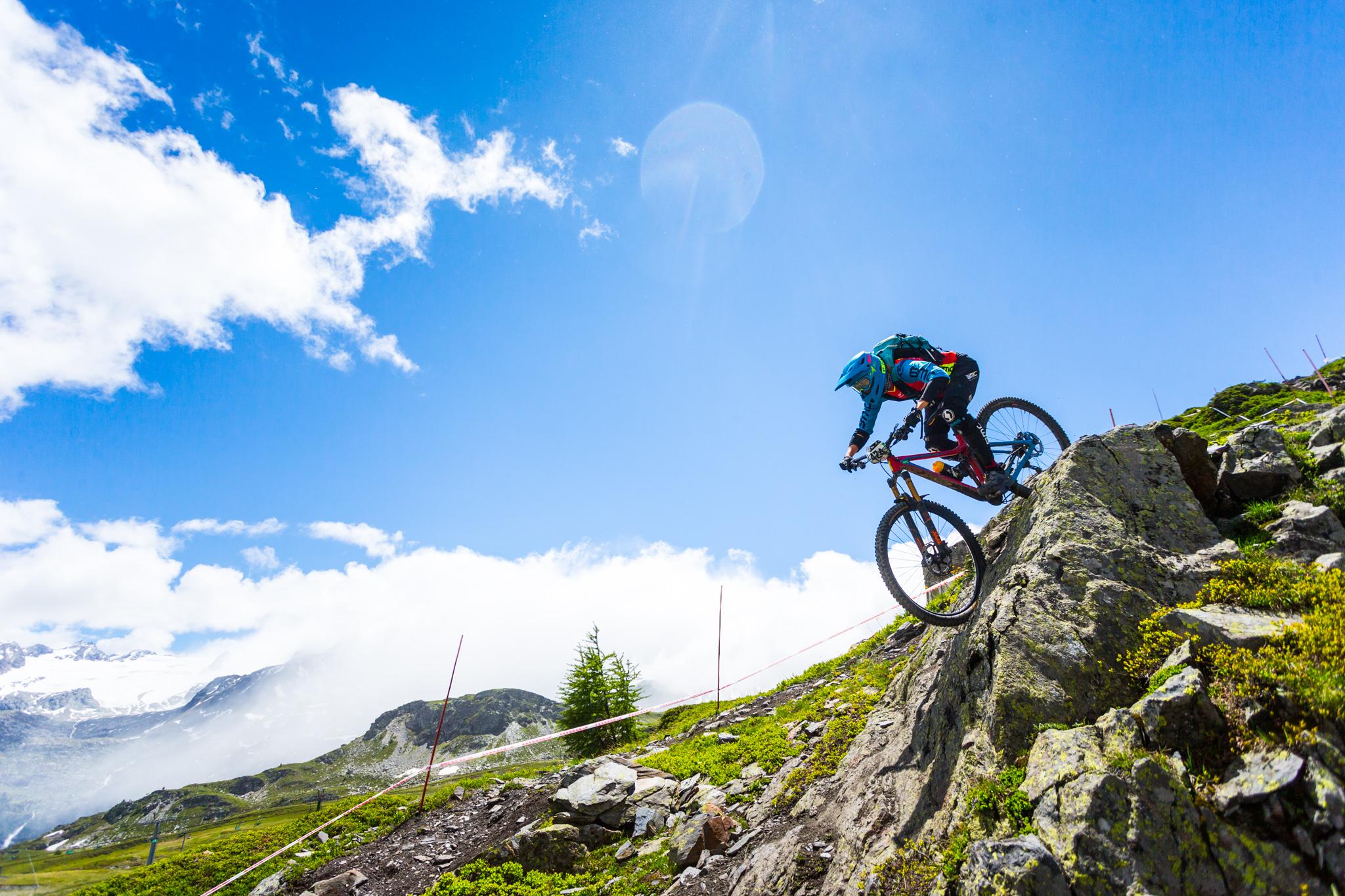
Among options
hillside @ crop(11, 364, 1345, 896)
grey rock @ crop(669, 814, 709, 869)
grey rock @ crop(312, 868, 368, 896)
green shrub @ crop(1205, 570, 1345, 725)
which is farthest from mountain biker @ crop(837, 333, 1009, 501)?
grey rock @ crop(312, 868, 368, 896)

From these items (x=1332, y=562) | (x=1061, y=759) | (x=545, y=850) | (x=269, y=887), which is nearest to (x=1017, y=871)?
(x=1061, y=759)

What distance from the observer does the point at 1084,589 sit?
802cm

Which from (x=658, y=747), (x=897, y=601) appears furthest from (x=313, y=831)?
(x=897, y=601)

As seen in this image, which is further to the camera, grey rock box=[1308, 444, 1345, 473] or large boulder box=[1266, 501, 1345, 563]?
grey rock box=[1308, 444, 1345, 473]

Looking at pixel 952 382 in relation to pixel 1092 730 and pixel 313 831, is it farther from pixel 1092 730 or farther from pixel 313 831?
pixel 313 831

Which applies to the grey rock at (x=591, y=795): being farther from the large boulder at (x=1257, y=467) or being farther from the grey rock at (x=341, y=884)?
the large boulder at (x=1257, y=467)

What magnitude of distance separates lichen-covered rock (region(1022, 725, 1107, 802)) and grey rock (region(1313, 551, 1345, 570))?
3.67 m

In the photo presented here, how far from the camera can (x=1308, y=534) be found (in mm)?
8000

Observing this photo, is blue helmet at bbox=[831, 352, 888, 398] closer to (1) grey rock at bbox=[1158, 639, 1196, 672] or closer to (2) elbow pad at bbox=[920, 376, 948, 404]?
(2) elbow pad at bbox=[920, 376, 948, 404]

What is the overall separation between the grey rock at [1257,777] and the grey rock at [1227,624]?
1.43m

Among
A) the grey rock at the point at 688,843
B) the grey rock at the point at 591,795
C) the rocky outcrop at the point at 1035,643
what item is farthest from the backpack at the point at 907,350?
the grey rock at the point at 591,795

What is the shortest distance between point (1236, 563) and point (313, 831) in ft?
76.9

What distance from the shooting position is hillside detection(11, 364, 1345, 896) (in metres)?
5.13

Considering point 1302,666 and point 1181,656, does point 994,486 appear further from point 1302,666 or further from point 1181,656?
point 1302,666
